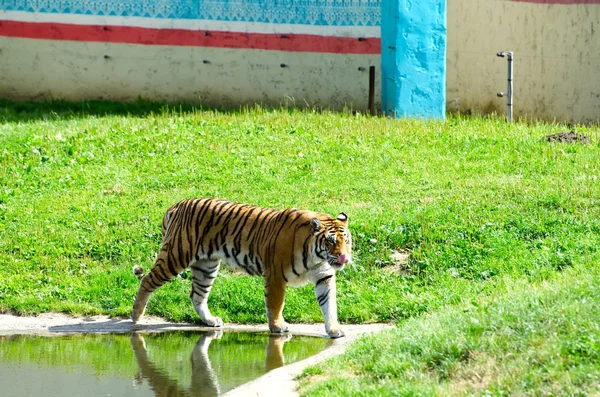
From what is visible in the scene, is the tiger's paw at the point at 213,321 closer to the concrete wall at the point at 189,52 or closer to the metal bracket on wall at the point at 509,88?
the concrete wall at the point at 189,52

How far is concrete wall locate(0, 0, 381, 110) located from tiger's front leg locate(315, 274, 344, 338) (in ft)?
30.3

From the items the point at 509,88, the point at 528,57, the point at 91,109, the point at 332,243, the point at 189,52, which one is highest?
the point at 189,52

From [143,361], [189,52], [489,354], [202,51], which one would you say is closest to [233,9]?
[202,51]

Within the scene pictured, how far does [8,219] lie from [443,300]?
5.34 meters

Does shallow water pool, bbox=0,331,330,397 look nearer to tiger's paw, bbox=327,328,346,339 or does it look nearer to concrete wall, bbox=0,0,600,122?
tiger's paw, bbox=327,328,346,339

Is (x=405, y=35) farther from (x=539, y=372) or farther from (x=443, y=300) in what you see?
(x=539, y=372)

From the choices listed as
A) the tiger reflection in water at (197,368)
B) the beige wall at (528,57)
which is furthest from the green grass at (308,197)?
the beige wall at (528,57)

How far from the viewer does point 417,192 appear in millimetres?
12953

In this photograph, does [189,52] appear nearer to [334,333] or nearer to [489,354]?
[334,333]

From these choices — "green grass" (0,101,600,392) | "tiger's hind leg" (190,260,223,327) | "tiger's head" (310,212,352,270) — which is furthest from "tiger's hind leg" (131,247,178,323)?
"tiger's head" (310,212,352,270)

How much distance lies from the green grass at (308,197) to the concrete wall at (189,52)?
135 centimetres

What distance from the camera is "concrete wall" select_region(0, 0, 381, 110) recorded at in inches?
725

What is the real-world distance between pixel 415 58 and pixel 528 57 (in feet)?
9.43

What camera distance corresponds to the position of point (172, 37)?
61.3ft
